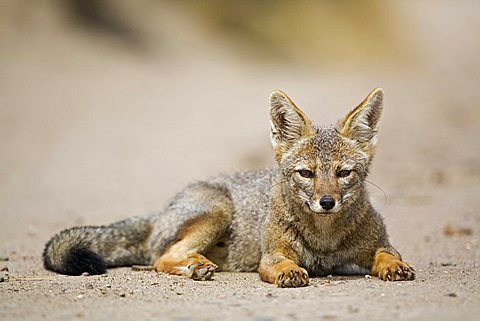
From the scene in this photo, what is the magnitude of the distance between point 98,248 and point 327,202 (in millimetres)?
3150

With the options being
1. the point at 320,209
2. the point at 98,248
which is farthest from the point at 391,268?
the point at 98,248

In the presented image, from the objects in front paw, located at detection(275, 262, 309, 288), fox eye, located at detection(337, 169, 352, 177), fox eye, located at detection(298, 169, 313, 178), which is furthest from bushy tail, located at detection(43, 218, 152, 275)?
fox eye, located at detection(337, 169, 352, 177)

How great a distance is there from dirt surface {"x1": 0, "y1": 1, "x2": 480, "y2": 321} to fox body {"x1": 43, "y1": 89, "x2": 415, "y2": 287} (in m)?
0.28

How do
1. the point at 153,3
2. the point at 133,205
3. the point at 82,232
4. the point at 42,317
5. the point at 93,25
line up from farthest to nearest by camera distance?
the point at 153,3 < the point at 93,25 < the point at 133,205 < the point at 82,232 < the point at 42,317

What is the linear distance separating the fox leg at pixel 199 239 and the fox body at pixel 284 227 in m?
0.01

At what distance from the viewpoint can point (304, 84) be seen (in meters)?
26.9

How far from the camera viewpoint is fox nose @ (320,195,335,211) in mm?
6875

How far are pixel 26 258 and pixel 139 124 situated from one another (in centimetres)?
1159

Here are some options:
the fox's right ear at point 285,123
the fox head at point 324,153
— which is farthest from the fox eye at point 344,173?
the fox's right ear at point 285,123

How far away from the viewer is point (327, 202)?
22.5 feet

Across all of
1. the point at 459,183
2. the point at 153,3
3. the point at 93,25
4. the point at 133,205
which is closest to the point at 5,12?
the point at 93,25

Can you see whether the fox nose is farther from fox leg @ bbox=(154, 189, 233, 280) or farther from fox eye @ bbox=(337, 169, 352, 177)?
fox leg @ bbox=(154, 189, 233, 280)

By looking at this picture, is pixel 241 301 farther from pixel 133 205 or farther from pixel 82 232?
pixel 133 205

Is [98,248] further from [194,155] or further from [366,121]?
[194,155]
